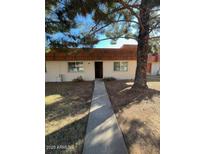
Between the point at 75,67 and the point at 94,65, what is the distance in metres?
1.93

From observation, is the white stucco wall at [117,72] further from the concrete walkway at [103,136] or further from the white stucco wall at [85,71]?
the concrete walkway at [103,136]

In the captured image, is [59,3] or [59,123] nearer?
[59,3]

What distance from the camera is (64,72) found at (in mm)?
13906

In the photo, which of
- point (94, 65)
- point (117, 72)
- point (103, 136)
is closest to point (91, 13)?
point (103, 136)

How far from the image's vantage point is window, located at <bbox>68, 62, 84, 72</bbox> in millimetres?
14016

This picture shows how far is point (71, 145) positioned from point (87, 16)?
123 inches

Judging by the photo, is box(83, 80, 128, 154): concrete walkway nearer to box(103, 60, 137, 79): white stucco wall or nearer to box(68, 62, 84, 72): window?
box(68, 62, 84, 72): window

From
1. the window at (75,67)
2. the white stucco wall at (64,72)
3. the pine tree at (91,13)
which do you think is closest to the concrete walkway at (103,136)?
the pine tree at (91,13)

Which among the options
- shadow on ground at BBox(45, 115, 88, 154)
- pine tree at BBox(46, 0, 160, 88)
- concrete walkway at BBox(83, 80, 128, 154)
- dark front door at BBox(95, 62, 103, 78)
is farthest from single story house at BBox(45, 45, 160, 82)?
shadow on ground at BBox(45, 115, 88, 154)
